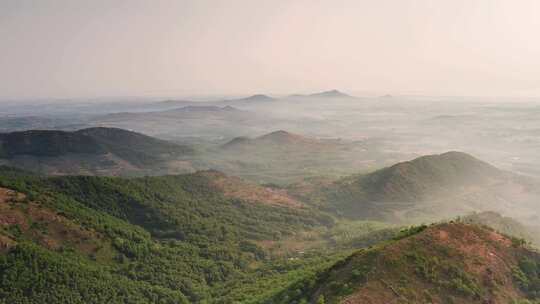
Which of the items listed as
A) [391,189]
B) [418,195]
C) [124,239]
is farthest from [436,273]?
[418,195]

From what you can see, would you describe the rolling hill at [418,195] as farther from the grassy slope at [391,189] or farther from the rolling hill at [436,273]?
the rolling hill at [436,273]

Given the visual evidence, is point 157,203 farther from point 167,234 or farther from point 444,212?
point 444,212

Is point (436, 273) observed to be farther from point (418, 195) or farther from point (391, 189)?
point (418, 195)

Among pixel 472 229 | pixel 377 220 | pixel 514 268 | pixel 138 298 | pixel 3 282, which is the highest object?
pixel 472 229

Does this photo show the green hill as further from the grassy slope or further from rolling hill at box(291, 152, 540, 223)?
rolling hill at box(291, 152, 540, 223)

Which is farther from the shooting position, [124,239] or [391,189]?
[391,189]

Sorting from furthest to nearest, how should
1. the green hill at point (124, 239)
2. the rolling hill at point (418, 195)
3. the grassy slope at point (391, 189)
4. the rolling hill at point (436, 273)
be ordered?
1. the grassy slope at point (391, 189)
2. the rolling hill at point (418, 195)
3. the green hill at point (124, 239)
4. the rolling hill at point (436, 273)

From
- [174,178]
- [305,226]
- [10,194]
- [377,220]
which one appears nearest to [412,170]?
[377,220]

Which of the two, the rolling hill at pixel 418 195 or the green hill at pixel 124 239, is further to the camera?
the rolling hill at pixel 418 195

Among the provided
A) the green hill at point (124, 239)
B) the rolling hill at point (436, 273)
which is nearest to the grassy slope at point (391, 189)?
the green hill at point (124, 239)
